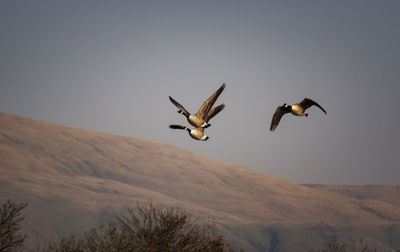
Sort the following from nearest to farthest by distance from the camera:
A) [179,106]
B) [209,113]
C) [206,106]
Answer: [206,106] → [209,113] → [179,106]

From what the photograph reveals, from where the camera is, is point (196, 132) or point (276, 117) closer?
point (196, 132)

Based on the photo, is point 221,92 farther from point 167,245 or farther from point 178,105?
point 167,245

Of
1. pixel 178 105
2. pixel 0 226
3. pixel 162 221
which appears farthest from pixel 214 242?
pixel 0 226

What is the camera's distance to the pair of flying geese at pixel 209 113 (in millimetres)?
12590

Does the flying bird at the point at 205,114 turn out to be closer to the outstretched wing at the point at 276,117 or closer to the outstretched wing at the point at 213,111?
the outstretched wing at the point at 213,111

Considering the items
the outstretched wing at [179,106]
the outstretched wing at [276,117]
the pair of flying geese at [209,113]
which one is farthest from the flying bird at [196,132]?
the outstretched wing at [276,117]

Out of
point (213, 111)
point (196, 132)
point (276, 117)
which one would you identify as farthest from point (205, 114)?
point (276, 117)

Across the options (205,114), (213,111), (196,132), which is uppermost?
(213,111)

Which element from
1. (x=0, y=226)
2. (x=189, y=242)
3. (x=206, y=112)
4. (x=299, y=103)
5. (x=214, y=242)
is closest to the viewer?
(x=299, y=103)

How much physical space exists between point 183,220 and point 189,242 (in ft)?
4.55

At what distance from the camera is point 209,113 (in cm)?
1370

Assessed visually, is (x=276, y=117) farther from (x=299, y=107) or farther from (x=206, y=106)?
(x=206, y=106)

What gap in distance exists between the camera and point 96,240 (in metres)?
32.6

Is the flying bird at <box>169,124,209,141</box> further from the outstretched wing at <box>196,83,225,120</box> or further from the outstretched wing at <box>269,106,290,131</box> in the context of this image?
the outstretched wing at <box>269,106,290,131</box>
